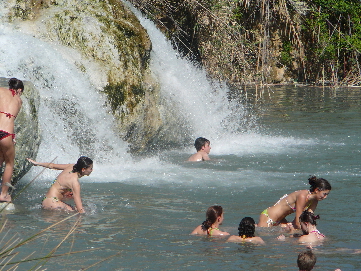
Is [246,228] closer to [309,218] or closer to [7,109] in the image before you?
[309,218]

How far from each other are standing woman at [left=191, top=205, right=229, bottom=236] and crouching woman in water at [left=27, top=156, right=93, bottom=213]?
165 cm

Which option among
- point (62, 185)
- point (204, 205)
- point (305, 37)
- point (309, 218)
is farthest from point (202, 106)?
point (305, 37)

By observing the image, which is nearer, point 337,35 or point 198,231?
point 198,231

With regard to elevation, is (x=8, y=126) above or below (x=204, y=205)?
above

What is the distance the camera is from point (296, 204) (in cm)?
753

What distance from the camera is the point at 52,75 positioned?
Answer: 11.1m

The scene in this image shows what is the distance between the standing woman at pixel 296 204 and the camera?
7.25 meters

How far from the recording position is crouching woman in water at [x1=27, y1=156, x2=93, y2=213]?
7.79m

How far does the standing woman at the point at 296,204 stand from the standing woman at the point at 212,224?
808 mm

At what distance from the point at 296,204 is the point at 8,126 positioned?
376 centimetres

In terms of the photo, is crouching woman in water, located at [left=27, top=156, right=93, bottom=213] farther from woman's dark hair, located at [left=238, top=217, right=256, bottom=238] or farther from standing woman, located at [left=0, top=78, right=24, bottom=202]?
woman's dark hair, located at [left=238, top=217, right=256, bottom=238]

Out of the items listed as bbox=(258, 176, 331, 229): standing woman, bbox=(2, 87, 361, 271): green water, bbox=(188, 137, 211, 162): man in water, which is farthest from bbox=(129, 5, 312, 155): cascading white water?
bbox=(258, 176, 331, 229): standing woman

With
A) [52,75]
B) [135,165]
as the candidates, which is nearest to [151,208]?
[135,165]

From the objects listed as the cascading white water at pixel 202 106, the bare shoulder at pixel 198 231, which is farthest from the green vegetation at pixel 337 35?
the bare shoulder at pixel 198 231
